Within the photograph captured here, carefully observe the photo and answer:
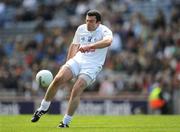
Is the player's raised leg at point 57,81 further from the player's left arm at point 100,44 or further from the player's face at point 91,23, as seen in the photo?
the player's face at point 91,23

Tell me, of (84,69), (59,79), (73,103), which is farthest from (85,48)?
(73,103)

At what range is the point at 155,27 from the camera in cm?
3294

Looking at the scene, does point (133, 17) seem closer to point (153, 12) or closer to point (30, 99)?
point (153, 12)

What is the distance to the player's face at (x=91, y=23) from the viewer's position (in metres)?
17.4

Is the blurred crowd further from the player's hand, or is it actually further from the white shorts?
the player's hand

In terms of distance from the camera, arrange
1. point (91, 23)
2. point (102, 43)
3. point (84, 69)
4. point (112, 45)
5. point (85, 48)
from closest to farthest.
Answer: point (85, 48)
point (102, 43)
point (84, 69)
point (91, 23)
point (112, 45)

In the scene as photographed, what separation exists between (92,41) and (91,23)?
45 centimetres

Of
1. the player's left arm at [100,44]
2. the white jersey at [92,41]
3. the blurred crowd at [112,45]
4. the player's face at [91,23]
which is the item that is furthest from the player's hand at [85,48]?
the blurred crowd at [112,45]

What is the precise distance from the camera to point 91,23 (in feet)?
57.2

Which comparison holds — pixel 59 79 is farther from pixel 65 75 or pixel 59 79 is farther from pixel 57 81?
pixel 65 75

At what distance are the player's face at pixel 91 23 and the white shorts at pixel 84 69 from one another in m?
0.85

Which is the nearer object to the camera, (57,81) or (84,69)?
(57,81)

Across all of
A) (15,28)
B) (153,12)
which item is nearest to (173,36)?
(153,12)

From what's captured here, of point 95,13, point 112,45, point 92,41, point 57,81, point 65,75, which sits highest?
point 95,13
